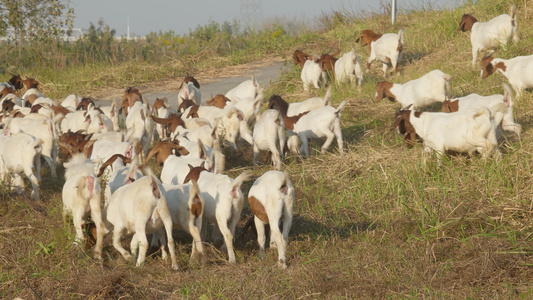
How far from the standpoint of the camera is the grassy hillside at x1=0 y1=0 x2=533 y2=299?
17.7 feet

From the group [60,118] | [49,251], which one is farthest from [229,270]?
[60,118]

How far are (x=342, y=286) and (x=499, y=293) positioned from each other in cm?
122

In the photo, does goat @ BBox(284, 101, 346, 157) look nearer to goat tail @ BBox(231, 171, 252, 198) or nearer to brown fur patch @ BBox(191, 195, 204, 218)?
goat tail @ BBox(231, 171, 252, 198)

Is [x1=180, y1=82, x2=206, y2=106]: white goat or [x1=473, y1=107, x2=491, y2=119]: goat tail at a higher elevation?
[x1=473, y1=107, x2=491, y2=119]: goat tail

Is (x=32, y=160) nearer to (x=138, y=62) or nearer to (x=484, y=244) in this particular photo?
(x=484, y=244)

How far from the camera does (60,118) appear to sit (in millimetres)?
10867

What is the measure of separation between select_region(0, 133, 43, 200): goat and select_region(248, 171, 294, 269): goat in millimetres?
3475

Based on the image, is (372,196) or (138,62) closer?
(372,196)

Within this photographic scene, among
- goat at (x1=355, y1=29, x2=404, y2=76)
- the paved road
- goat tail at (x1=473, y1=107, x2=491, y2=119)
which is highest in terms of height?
goat at (x1=355, y1=29, x2=404, y2=76)

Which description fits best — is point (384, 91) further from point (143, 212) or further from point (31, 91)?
point (31, 91)

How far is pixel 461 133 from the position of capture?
7645 mm

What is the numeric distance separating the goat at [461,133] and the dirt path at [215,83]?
306 inches

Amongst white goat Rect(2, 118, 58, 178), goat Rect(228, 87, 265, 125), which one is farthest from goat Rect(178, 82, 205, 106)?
white goat Rect(2, 118, 58, 178)

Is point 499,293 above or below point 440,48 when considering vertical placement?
below
